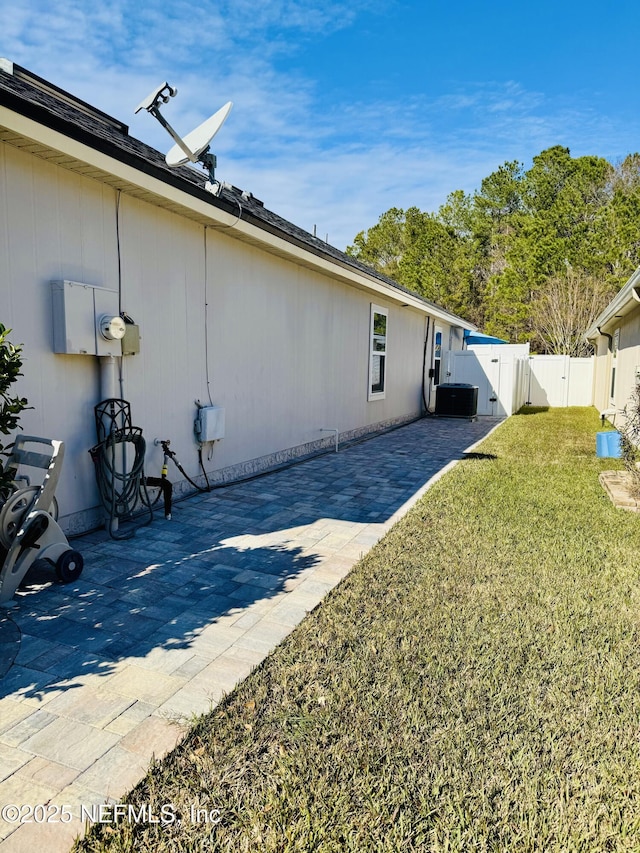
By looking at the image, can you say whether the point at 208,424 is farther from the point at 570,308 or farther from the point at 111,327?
the point at 570,308

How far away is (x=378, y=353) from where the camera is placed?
1154cm

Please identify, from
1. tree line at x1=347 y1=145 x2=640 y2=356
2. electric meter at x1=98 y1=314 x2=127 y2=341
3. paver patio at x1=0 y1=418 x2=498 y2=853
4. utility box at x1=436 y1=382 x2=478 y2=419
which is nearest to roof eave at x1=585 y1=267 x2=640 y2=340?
utility box at x1=436 y1=382 x2=478 y2=419

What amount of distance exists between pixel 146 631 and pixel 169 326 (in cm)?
319

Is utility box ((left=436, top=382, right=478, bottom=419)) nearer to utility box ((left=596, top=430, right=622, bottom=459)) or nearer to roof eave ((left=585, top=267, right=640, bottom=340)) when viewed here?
roof eave ((left=585, top=267, right=640, bottom=340))

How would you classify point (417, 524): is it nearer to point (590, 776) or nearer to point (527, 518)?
point (527, 518)

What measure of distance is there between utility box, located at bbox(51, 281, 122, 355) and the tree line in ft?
69.6

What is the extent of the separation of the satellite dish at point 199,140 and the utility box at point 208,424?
2405 millimetres

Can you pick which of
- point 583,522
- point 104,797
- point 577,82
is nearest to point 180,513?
point 104,797

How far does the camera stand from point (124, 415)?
4629 mm

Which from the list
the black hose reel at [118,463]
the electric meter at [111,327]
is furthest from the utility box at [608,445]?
the electric meter at [111,327]

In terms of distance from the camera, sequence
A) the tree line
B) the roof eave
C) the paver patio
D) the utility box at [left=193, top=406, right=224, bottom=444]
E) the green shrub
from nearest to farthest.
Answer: the paver patio, the utility box at [left=193, top=406, right=224, bottom=444], the green shrub, the roof eave, the tree line

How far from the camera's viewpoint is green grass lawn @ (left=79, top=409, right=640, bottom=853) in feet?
5.70

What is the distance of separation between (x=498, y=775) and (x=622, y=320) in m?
11.9

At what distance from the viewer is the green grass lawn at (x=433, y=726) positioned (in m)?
1.74
